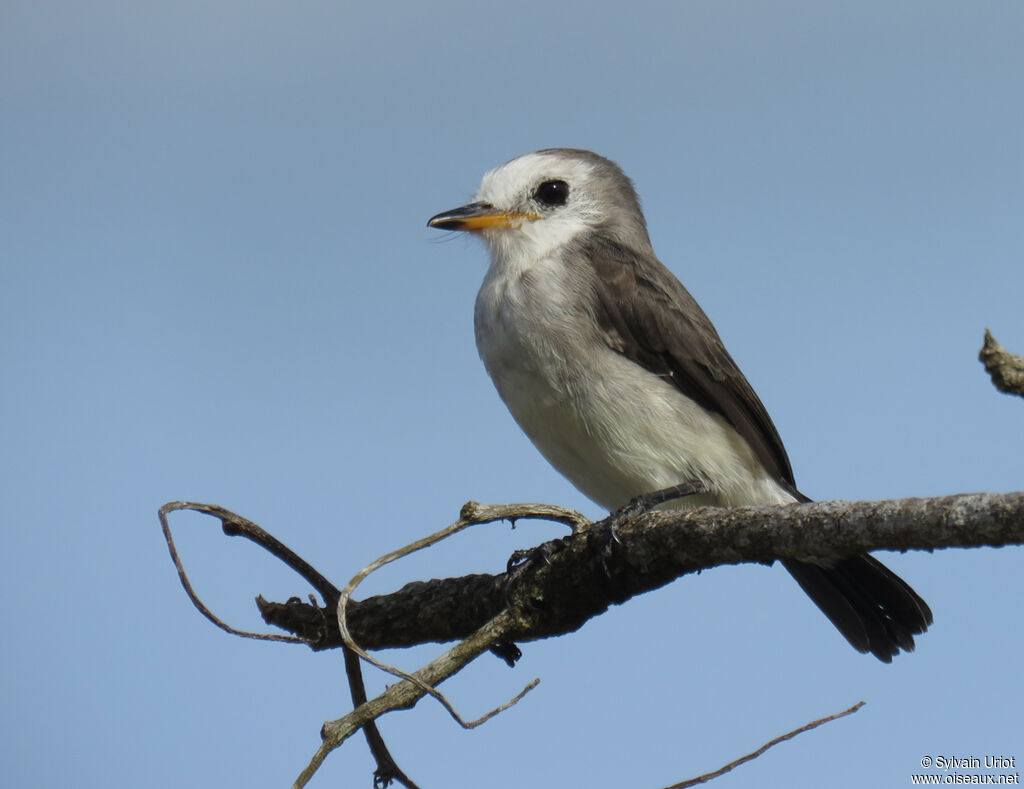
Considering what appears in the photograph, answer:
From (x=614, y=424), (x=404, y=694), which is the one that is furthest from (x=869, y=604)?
(x=404, y=694)

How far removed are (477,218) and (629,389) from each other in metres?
1.65

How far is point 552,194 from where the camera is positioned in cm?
702

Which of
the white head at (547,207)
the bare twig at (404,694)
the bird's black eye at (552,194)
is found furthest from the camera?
the bird's black eye at (552,194)

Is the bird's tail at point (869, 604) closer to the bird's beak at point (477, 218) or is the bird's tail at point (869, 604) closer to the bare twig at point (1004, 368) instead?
the bird's beak at point (477, 218)

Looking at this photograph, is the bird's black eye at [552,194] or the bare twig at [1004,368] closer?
the bare twig at [1004,368]

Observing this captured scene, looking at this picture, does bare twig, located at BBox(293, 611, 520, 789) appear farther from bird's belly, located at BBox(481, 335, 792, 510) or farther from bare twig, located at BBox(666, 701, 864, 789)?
bird's belly, located at BBox(481, 335, 792, 510)

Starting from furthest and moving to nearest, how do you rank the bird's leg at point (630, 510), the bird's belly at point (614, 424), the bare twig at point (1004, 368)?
1. the bird's belly at point (614, 424)
2. the bird's leg at point (630, 510)
3. the bare twig at point (1004, 368)

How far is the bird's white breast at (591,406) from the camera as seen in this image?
5660 millimetres

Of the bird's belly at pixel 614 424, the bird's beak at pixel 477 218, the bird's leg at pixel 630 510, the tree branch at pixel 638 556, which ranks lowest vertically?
the tree branch at pixel 638 556

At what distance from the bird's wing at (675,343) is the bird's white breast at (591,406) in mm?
91

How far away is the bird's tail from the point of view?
570 cm

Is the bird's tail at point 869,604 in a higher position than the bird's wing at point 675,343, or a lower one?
lower

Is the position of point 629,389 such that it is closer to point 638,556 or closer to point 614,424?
point 614,424

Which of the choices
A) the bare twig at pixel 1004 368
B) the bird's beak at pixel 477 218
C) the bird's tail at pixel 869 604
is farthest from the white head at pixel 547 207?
the bare twig at pixel 1004 368
